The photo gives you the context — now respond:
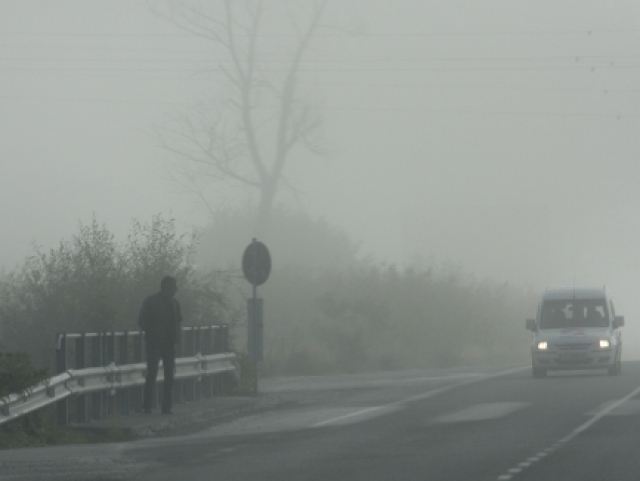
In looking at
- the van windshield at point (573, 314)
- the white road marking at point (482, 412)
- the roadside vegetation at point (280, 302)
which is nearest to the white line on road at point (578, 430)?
the white road marking at point (482, 412)

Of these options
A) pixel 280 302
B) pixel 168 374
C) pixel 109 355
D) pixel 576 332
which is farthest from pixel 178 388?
pixel 280 302

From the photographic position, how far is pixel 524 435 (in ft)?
55.9

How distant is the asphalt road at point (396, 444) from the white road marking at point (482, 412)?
0.01 meters

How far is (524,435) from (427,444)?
1.50 metres

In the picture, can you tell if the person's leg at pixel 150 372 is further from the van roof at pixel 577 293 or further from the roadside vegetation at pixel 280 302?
the van roof at pixel 577 293

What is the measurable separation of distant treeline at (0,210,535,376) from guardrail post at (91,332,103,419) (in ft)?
11.6

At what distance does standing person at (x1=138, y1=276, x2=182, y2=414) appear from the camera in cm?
2002

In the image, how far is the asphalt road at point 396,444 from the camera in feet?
Answer: 43.7

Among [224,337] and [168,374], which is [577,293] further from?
[168,374]

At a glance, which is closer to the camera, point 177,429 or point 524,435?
point 524,435

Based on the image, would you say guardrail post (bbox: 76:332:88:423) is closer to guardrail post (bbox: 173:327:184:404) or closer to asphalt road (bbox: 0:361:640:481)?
asphalt road (bbox: 0:361:640:481)

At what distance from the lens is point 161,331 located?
2002 cm

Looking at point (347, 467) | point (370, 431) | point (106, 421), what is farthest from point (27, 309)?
point (347, 467)

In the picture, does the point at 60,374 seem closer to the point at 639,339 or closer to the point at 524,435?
the point at 524,435
